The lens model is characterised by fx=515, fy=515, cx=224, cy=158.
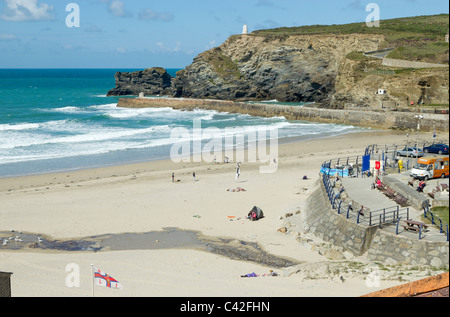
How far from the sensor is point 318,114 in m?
52.7

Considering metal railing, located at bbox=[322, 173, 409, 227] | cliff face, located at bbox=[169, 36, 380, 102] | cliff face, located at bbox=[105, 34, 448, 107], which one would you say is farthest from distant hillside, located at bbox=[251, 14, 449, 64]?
metal railing, located at bbox=[322, 173, 409, 227]

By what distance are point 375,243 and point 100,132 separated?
116ft

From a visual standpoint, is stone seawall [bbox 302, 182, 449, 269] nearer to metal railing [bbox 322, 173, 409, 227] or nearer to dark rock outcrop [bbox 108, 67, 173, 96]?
metal railing [bbox 322, 173, 409, 227]

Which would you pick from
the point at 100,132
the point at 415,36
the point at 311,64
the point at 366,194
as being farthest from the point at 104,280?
the point at 415,36

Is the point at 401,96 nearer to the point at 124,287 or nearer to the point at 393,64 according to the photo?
the point at 393,64

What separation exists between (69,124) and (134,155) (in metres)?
20.3

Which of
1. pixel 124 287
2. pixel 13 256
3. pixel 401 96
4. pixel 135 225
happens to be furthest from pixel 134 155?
pixel 401 96

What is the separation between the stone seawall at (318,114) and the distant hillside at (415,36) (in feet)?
20.9

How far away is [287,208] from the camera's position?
63.4ft

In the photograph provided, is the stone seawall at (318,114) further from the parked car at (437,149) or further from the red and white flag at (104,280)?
the red and white flag at (104,280)

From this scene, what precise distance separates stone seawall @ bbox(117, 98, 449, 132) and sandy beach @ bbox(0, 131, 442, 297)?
47.0 feet

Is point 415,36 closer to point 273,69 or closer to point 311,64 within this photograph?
point 311,64

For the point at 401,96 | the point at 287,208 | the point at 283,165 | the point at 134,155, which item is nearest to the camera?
the point at 287,208

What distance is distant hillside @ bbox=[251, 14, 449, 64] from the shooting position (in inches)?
2129
